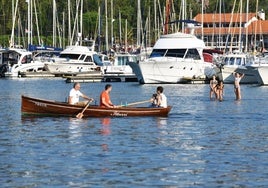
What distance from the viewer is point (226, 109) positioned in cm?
5541

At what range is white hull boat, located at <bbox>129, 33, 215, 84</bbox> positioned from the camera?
8319cm

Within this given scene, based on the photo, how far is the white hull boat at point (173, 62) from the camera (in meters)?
83.2

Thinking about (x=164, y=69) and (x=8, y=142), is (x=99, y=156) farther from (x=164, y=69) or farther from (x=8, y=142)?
(x=164, y=69)

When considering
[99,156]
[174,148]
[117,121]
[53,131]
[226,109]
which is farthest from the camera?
[226,109]

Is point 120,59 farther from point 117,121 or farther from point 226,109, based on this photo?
point 117,121

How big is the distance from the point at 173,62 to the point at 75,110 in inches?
1474

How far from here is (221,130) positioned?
42.4 m

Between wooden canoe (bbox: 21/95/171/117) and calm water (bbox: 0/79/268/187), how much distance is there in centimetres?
30

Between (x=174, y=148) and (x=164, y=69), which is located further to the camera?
(x=164, y=69)

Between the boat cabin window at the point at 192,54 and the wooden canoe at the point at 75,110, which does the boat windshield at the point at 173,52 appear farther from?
the wooden canoe at the point at 75,110

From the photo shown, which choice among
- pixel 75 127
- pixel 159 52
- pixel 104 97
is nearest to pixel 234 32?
pixel 159 52

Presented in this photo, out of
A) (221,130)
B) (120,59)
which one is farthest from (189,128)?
(120,59)

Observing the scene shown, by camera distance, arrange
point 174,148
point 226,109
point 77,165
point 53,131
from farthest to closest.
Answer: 1. point 226,109
2. point 53,131
3. point 174,148
4. point 77,165

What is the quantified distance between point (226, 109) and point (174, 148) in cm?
2090
